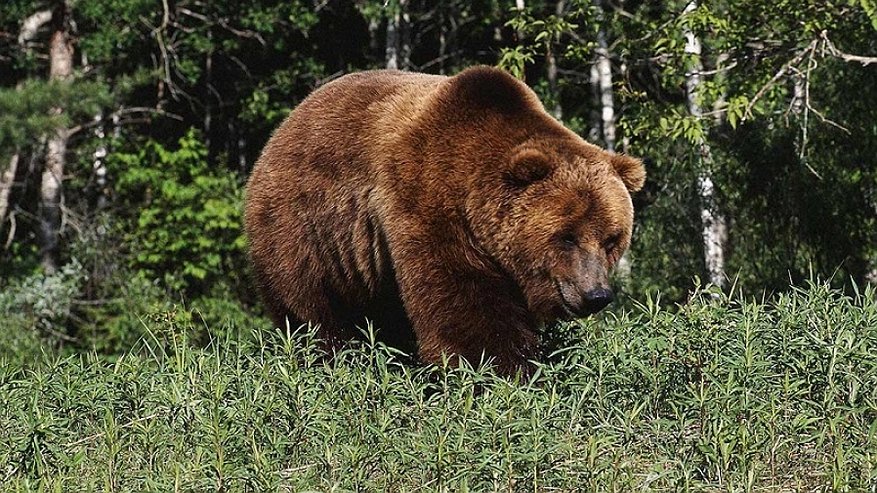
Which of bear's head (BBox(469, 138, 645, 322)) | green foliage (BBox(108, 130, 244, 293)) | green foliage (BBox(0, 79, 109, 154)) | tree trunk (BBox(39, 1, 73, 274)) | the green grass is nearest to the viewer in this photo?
the green grass

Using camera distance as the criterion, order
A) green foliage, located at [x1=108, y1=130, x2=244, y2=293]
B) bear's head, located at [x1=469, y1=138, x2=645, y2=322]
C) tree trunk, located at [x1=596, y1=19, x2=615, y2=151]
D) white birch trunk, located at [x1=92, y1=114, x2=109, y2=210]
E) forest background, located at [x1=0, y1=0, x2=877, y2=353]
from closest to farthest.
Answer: bear's head, located at [x1=469, y1=138, x2=645, y2=322] → forest background, located at [x1=0, y1=0, x2=877, y2=353] → tree trunk, located at [x1=596, y1=19, x2=615, y2=151] → green foliage, located at [x1=108, y1=130, x2=244, y2=293] → white birch trunk, located at [x1=92, y1=114, x2=109, y2=210]

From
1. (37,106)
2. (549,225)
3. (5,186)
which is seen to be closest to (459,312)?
(549,225)

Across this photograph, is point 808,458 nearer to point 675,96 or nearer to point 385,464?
point 385,464

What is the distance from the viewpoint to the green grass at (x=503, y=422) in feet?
13.1

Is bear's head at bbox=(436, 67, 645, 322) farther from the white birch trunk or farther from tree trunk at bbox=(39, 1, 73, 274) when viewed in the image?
the white birch trunk

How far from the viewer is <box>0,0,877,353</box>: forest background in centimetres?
1013

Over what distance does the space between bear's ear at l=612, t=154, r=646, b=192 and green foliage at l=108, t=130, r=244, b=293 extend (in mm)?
13217

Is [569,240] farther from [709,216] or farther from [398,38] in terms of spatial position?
[398,38]

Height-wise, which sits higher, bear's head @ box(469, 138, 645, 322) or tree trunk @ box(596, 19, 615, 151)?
bear's head @ box(469, 138, 645, 322)

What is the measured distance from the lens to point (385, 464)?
13.6ft

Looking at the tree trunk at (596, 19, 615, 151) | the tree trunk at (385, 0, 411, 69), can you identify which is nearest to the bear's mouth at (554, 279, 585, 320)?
the tree trunk at (596, 19, 615, 151)

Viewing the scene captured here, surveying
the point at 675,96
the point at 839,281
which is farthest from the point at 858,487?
the point at 675,96

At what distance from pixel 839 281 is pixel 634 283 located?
1.92 metres

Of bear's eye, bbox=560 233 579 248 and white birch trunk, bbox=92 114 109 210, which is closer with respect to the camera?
bear's eye, bbox=560 233 579 248
